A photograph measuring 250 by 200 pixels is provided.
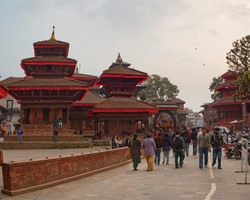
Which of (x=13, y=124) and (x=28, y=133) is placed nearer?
(x=28, y=133)

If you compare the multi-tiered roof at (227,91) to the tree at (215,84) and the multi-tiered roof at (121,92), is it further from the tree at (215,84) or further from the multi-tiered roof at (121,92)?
the multi-tiered roof at (121,92)

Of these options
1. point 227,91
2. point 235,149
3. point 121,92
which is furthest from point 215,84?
point 235,149

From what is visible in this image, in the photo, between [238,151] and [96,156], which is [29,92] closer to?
[96,156]

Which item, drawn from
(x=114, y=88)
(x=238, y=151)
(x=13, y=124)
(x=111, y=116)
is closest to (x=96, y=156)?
(x=238, y=151)

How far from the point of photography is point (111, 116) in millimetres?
31453

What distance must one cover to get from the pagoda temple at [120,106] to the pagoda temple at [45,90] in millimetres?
3193

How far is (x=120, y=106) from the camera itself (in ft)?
99.4

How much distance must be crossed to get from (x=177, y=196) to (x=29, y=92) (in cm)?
2562

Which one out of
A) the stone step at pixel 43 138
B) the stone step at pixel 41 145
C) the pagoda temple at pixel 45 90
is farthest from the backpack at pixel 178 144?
the pagoda temple at pixel 45 90

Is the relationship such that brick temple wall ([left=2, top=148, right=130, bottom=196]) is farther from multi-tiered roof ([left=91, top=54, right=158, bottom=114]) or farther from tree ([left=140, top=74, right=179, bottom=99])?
tree ([left=140, top=74, right=179, bottom=99])

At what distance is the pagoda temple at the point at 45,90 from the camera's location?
2856 centimetres

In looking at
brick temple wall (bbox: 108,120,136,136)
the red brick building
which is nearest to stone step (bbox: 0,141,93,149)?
brick temple wall (bbox: 108,120,136,136)

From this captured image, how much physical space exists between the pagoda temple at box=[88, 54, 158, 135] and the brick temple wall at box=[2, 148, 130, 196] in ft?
55.1

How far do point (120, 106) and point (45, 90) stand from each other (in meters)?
8.31
